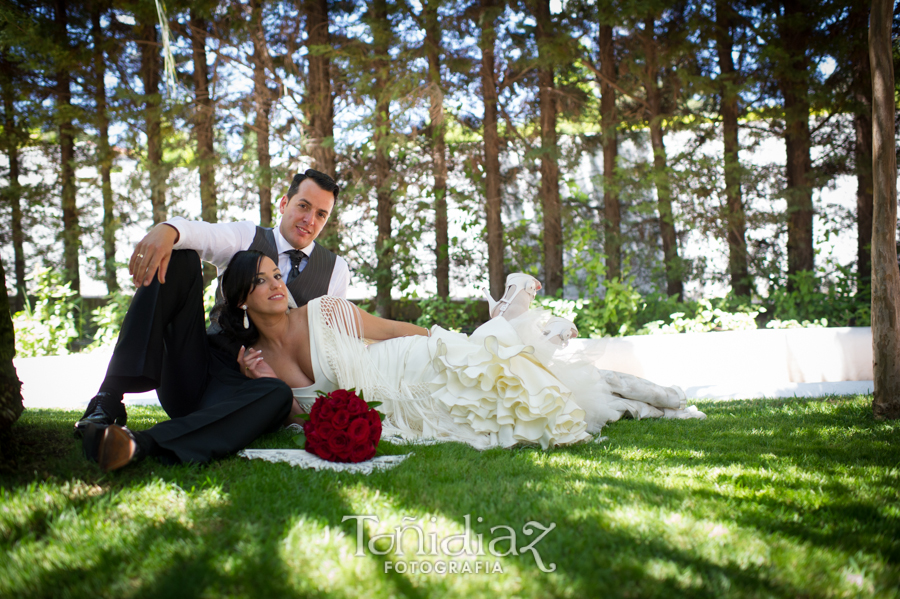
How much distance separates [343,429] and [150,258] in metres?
1.29

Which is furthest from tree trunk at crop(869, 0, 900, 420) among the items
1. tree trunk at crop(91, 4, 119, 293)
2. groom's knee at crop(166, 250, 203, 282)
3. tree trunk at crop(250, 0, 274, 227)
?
tree trunk at crop(91, 4, 119, 293)

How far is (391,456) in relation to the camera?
2.62 meters

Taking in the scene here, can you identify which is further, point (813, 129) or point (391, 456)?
point (813, 129)

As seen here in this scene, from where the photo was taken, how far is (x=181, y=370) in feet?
9.89

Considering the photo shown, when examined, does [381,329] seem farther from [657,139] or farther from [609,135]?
[657,139]

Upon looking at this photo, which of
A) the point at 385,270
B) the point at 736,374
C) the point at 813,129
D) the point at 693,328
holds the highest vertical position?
the point at 813,129

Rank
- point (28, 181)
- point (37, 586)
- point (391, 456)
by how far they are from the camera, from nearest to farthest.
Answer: point (37, 586) → point (391, 456) → point (28, 181)

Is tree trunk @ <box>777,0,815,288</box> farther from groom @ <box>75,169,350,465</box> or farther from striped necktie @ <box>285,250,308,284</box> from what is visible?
groom @ <box>75,169,350,465</box>

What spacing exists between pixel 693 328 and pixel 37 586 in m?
6.66

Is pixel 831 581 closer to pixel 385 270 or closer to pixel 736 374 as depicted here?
pixel 736 374

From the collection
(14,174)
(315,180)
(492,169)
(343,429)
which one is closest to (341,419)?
(343,429)

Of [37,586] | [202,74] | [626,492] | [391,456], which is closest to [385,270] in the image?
[202,74]

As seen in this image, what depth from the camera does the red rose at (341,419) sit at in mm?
2393

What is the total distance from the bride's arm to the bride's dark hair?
632 mm
